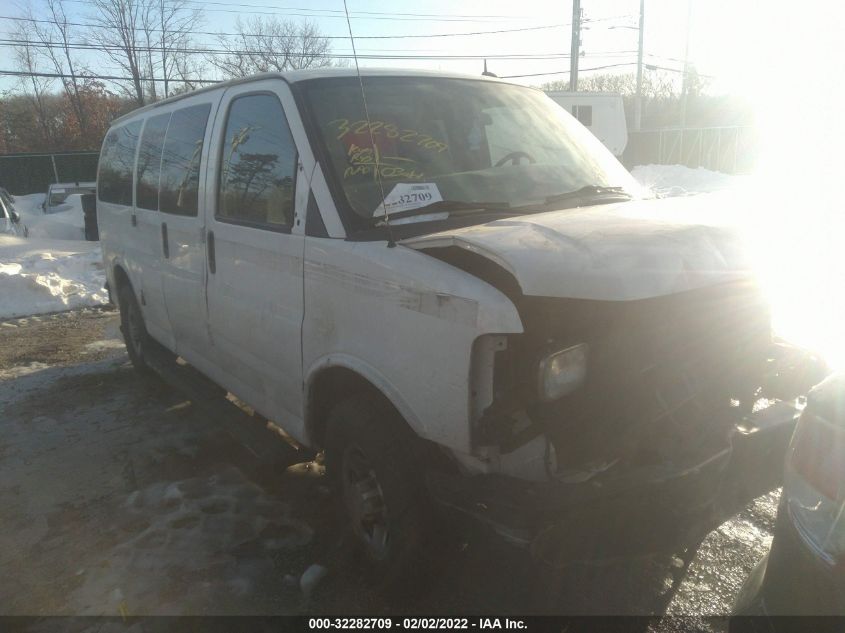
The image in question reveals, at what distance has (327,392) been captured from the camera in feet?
9.91

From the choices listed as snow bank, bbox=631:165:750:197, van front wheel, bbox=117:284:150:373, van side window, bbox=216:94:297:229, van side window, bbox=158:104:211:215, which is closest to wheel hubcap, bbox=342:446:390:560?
van side window, bbox=216:94:297:229

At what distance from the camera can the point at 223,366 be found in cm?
392

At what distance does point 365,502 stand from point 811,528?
168cm

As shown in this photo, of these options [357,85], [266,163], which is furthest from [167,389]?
[357,85]

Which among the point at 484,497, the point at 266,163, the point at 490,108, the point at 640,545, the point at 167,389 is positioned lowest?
the point at 167,389

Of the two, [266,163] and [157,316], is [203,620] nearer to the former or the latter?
[266,163]

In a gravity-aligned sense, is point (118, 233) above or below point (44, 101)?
below

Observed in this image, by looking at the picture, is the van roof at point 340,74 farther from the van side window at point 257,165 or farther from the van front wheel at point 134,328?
the van front wheel at point 134,328

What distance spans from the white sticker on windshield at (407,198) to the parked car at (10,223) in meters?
14.2

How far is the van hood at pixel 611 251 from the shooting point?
2074 millimetres

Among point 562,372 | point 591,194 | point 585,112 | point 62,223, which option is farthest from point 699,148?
point 562,372

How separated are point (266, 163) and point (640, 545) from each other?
2.42 metres

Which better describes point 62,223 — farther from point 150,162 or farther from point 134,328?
point 150,162

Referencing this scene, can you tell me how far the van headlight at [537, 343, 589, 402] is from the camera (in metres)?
2.18
